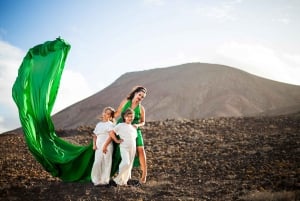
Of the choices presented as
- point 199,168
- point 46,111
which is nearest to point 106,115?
point 46,111

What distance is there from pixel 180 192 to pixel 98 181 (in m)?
1.62

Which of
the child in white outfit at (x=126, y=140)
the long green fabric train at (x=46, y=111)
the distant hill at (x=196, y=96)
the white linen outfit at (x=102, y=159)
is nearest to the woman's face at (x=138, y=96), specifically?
the child in white outfit at (x=126, y=140)

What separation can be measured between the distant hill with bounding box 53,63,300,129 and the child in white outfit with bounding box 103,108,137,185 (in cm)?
3100

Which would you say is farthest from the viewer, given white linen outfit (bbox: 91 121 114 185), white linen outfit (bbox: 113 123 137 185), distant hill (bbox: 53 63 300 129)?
distant hill (bbox: 53 63 300 129)

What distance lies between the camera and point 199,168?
877 cm

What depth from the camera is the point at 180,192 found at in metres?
7.11

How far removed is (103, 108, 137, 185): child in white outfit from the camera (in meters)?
7.20

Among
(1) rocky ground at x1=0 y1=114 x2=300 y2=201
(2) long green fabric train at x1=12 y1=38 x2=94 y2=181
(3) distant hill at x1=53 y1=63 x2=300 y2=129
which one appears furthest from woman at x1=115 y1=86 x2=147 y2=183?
(3) distant hill at x1=53 y1=63 x2=300 y2=129

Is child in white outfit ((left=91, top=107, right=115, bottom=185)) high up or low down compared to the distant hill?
A: down

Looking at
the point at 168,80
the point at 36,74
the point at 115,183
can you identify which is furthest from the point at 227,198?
the point at 168,80

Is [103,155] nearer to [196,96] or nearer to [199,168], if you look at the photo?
[199,168]

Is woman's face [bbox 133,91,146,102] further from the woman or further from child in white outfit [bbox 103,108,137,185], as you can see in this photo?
child in white outfit [bbox 103,108,137,185]

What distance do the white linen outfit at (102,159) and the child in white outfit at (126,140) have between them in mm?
219

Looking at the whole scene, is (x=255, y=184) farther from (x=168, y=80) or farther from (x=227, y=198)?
(x=168, y=80)
